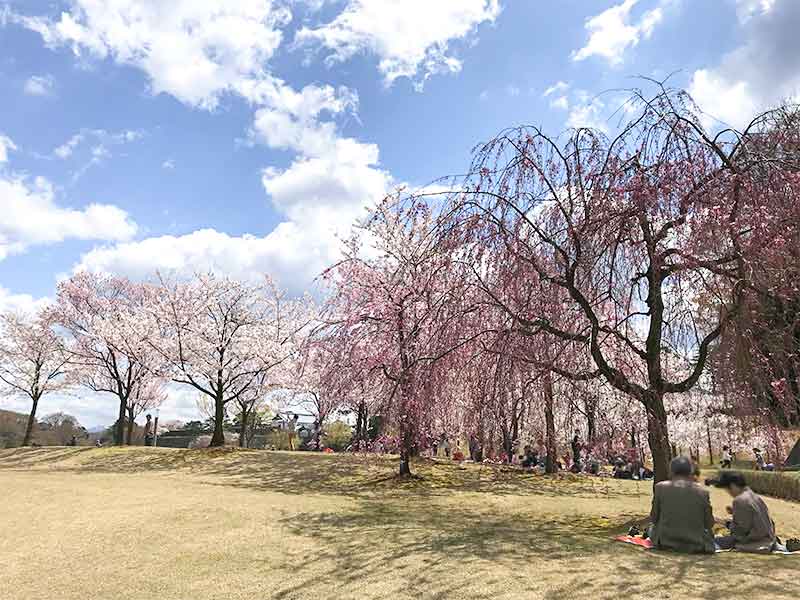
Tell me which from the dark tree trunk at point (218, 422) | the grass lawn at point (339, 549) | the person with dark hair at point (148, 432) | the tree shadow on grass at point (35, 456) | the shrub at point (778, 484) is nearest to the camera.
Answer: the grass lawn at point (339, 549)

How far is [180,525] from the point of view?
677cm

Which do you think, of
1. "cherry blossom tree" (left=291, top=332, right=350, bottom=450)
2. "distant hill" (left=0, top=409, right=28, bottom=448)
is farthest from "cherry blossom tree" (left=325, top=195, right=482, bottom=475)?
"distant hill" (left=0, top=409, right=28, bottom=448)

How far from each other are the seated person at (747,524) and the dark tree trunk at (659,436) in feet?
4.03

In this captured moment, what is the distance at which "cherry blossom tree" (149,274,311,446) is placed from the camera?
20562 mm

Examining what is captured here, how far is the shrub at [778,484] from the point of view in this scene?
13.8 meters

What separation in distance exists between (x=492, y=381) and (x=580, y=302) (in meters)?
1.43

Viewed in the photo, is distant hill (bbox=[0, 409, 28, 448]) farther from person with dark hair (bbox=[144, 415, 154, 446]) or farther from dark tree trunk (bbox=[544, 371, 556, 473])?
dark tree trunk (bbox=[544, 371, 556, 473])

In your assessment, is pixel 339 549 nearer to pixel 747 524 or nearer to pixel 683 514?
pixel 683 514

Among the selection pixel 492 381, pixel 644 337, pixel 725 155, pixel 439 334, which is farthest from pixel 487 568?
pixel 725 155

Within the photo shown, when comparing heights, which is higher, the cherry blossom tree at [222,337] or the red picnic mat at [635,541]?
the cherry blossom tree at [222,337]

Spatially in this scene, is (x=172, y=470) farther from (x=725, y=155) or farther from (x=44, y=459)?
(x=725, y=155)

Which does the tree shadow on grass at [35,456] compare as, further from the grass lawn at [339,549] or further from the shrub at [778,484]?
the shrub at [778,484]

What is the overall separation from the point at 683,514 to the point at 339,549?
11.3 feet

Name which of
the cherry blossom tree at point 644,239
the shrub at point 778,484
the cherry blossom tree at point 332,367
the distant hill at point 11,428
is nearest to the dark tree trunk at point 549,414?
the cherry blossom tree at point 644,239
